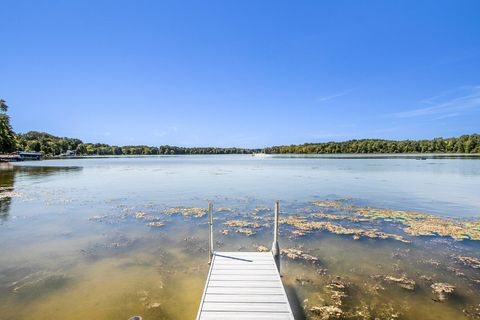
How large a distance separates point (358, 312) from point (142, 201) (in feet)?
64.6

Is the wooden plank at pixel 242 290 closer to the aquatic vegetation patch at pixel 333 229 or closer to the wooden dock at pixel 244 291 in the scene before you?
the wooden dock at pixel 244 291

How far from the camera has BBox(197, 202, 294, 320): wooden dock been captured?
603 cm

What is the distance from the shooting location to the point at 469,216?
695 inches

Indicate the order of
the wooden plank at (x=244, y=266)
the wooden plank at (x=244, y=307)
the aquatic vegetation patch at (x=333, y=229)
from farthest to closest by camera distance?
the aquatic vegetation patch at (x=333, y=229) < the wooden plank at (x=244, y=266) < the wooden plank at (x=244, y=307)

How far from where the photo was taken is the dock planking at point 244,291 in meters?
6.05

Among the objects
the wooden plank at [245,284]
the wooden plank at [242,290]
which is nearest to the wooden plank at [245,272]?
the wooden plank at [245,284]

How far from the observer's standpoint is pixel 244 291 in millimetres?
6969

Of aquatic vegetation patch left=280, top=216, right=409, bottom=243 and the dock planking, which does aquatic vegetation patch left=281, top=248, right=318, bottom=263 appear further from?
aquatic vegetation patch left=280, top=216, right=409, bottom=243

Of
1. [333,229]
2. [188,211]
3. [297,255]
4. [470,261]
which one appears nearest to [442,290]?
[470,261]

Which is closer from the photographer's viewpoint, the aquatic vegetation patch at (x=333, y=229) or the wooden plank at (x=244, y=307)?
the wooden plank at (x=244, y=307)

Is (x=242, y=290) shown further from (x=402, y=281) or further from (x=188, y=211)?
(x=188, y=211)

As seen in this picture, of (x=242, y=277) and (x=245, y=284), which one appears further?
(x=242, y=277)

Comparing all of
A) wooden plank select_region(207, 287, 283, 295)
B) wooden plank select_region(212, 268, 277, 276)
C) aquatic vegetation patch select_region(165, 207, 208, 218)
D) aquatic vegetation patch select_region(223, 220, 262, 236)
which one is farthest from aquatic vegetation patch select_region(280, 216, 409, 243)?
wooden plank select_region(207, 287, 283, 295)

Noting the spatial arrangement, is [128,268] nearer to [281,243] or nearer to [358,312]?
[281,243]
